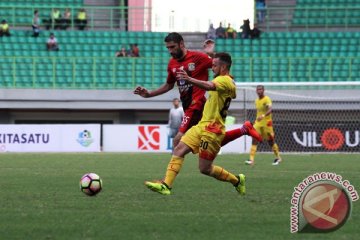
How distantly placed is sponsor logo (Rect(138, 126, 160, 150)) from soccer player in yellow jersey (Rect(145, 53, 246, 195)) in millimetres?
20040

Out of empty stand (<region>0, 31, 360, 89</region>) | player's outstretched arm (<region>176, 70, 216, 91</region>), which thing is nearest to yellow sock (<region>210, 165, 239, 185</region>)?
player's outstretched arm (<region>176, 70, 216, 91</region>)

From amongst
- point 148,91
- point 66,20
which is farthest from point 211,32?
point 148,91

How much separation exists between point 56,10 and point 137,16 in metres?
3.97

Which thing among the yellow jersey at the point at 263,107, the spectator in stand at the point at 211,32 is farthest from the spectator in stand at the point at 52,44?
the yellow jersey at the point at 263,107

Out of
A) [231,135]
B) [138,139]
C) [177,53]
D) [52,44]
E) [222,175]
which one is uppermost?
[177,53]

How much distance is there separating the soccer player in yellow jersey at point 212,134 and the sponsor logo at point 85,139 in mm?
20226

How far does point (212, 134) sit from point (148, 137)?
2068cm

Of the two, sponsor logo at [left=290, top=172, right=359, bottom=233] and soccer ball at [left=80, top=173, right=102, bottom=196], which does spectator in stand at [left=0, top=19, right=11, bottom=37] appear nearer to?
soccer ball at [left=80, top=173, right=102, bottom=196]

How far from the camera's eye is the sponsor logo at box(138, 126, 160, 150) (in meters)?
31.4

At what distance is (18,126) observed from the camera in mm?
31156

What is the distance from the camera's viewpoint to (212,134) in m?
10.9

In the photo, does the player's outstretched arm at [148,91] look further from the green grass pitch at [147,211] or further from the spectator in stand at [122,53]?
the spectator in stand at [122,53]

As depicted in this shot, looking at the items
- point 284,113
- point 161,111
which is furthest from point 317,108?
point 161,111

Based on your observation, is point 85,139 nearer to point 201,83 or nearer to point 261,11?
point 261,11
